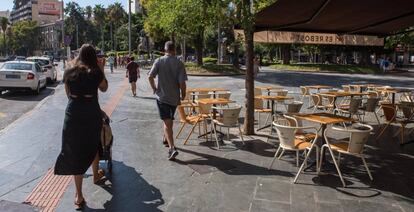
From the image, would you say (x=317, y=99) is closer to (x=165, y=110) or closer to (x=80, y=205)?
(x=165, y=110)

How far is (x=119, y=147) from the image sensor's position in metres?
8.15

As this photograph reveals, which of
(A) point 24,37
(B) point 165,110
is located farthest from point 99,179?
(A) point 24,37

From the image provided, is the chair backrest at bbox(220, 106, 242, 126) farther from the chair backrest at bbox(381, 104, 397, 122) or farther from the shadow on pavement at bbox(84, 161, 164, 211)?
the chair backrest at bbox(381, 104, 397, 122)

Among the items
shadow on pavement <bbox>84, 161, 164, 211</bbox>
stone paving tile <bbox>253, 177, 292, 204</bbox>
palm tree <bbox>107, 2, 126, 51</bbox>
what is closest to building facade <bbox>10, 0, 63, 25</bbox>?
palm tree <bbox>107, 2, 126, 51</bbox>

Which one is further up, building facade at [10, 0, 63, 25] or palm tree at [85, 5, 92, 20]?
building facade at [10, 0, 63, 25]

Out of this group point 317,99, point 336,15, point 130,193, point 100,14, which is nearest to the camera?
point 130,193

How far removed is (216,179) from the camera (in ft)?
20.4

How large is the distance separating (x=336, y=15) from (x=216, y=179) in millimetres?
4489

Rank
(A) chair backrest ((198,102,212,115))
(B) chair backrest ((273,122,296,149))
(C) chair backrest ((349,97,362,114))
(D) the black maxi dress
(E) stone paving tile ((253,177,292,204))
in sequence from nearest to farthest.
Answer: (D) the black maxi dress < (E) stone paving tile ((253,177,292,204)) < (B) chair backrest ((273,122,296,149)) < (A) chair backrest ((198,102,212,115)) < (C) chair backrest ((349,97,362,114))

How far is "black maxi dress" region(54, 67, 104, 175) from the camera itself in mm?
4961

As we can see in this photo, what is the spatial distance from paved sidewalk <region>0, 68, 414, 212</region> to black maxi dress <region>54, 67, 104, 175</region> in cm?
51

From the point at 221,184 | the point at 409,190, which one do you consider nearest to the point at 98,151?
the point at 221,184

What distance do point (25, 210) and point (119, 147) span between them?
3.09 meters

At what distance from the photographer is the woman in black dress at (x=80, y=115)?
496 centimetres
